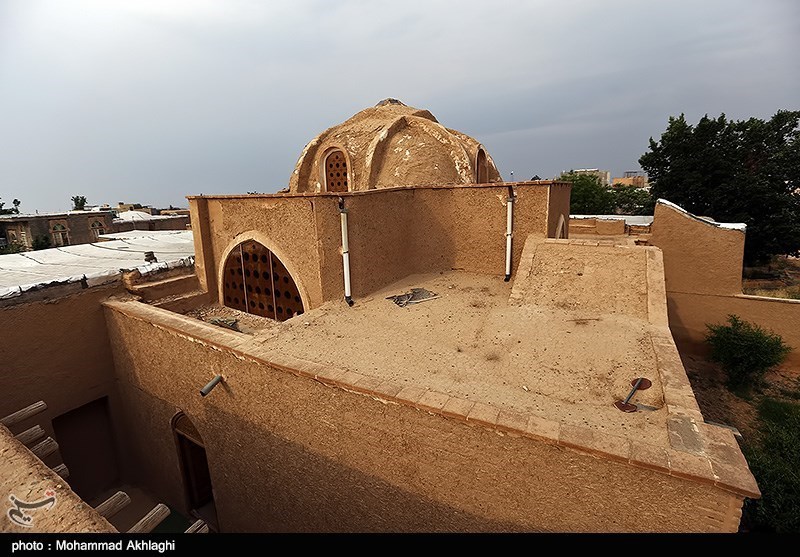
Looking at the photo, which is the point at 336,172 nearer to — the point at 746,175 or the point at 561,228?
the point at 561,228

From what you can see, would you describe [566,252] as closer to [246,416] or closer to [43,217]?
[246,416]

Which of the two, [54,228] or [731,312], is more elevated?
[54,228]

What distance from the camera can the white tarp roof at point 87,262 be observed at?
7773 mm

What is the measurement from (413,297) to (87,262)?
8.57m

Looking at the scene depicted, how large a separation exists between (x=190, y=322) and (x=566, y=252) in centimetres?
680

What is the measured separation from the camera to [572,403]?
4.21 meters

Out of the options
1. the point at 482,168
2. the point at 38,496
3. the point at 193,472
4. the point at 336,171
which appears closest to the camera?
the point at 38,496

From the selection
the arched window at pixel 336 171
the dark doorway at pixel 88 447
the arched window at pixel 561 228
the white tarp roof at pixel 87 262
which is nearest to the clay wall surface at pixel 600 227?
the arched window at pixel 561 228

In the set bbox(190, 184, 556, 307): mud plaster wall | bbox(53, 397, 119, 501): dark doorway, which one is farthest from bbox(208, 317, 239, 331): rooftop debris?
bbox(53, 397, 119, 501): dark doorway

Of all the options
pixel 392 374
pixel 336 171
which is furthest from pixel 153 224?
pixel 392 374

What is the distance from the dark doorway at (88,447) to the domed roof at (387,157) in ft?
24.7

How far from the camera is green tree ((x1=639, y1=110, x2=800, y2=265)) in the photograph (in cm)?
1850

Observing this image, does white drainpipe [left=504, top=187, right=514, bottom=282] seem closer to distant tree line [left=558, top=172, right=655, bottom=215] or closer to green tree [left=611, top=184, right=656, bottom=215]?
green tree [left=611, top=184, right=656, bottom=215]

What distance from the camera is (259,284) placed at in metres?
8.61
